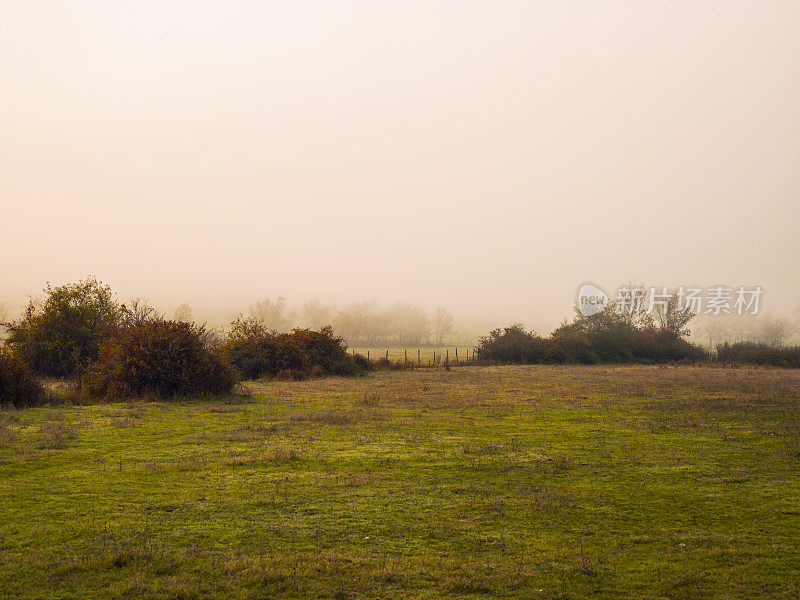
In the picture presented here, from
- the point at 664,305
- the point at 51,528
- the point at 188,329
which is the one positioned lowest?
the point at 51,528

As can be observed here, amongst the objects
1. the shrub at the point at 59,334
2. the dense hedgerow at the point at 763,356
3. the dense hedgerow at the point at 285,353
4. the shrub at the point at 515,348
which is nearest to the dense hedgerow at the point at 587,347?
the shrub at the point at 515,348

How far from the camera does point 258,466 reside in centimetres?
1129

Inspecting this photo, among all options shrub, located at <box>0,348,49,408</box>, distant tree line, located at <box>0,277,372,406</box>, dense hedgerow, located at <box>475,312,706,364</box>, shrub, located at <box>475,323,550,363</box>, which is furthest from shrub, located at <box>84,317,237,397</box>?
dense hedgerow, located at <box>475,312,706,364</box>

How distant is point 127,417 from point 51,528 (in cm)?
1004

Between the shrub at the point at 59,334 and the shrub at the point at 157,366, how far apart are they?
A: 6723mm

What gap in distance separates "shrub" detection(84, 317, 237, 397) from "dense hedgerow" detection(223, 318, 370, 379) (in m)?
9.71

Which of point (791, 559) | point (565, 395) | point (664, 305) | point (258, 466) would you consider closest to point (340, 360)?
point (565, 395)

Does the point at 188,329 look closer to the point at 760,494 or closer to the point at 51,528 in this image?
the point at 51,528

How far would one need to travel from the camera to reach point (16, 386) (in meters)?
19.3

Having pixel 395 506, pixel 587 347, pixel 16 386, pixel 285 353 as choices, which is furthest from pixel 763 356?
pixel 16 386

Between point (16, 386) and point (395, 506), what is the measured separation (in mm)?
16258

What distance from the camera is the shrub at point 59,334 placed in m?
29.1

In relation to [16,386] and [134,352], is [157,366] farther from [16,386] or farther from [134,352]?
[16,386]

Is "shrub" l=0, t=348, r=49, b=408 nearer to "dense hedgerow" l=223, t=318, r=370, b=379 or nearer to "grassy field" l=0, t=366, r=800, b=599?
"grassy field" l=0, t=366, r=800, b=599
